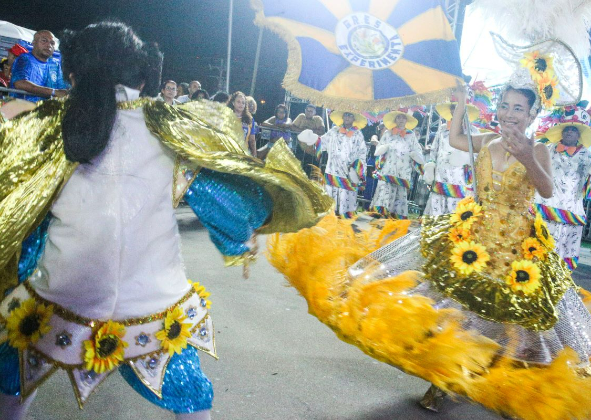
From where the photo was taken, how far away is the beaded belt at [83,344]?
4.96 feet

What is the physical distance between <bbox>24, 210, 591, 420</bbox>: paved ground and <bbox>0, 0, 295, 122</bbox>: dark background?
10567 millimetres

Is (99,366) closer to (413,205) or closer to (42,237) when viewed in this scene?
(42,237)

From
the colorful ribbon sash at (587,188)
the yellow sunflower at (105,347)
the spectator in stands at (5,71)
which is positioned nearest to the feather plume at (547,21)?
the yellow sunflower at (105,347)

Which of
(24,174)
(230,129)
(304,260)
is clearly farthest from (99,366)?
(304,260)

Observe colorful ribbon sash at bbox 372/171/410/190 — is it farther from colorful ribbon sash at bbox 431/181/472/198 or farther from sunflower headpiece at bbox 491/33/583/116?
sunflower headpiece at bbox 491/33/583/116

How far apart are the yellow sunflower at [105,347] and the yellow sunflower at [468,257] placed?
1868mm

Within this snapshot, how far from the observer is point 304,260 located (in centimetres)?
263

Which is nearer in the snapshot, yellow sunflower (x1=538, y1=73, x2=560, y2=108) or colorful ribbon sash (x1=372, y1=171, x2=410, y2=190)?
yellow sunflower (x1=538, y1=73, x2=560, y2=108)

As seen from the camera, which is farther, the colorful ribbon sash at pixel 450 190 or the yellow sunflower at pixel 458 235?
the colorful ribbon sash at pixel 450 190

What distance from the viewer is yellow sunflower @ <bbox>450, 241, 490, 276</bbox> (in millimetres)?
2664

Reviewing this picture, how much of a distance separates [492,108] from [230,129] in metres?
6.26

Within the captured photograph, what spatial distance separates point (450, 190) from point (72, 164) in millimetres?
6820

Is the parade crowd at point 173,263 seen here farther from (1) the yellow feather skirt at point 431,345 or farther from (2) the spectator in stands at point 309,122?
(2) the spectator in stands at point 309,122

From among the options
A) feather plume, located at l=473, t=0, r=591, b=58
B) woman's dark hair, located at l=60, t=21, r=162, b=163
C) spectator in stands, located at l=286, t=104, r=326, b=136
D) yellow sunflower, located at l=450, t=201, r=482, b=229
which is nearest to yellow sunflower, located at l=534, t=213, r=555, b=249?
yellow sunflower, located at l=450, t=201, r=482, b=229
